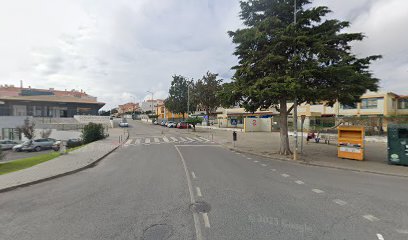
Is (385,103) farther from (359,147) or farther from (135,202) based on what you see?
(135,202)

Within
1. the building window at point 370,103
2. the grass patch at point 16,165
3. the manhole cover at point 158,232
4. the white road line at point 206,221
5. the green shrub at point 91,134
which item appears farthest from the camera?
the building window at point 370,103

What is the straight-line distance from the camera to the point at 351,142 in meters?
13.7

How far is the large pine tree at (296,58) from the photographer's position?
12.0 meters

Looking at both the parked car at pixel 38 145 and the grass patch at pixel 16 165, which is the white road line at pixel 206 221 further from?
the parked car at pixel 38 145

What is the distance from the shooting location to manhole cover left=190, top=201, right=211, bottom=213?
5.48 meters

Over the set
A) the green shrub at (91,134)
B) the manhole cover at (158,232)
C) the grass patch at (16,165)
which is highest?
the green shrub at (91,134)

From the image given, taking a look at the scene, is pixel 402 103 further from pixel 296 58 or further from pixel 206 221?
pixel 206 221

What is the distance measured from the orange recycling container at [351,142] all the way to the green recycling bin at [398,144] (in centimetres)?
134

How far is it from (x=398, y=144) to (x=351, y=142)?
223 cm

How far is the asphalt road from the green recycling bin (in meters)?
3.17

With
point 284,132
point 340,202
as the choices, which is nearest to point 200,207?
point 340,202

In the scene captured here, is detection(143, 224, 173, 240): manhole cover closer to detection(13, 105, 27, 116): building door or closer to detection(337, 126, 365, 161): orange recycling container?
detection(337, 126, 365, 161): orange recycling container

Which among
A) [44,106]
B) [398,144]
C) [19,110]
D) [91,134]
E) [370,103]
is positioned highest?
[44,106]

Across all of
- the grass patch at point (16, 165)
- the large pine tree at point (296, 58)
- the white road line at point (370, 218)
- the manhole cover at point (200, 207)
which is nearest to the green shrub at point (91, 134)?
the grass patch at point (16, 165)
